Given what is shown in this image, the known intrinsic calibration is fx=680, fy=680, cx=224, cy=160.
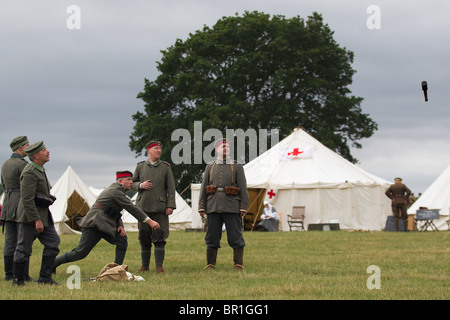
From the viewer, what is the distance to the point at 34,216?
7211 millimetres

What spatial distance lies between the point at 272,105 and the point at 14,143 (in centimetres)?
2529

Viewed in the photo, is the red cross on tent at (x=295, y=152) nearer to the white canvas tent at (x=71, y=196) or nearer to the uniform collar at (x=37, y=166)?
the white canvas tent at (x=71, y=196)

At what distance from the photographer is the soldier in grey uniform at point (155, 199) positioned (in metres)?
8.77

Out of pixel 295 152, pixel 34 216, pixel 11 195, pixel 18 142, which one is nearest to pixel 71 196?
pixel 295 152

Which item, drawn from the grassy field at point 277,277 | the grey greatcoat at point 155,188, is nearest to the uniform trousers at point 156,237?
the grey greatcoat at point 155,188

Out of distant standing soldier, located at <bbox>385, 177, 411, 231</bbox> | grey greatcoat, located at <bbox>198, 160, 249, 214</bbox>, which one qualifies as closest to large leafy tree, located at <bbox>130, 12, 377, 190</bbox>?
distant standing soldier, located at <bbox>385, 177, 411, 231</bbox>

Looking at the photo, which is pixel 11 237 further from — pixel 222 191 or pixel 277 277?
pixel 277 277

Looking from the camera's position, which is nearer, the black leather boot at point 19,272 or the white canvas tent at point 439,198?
the black leather boot at point 19,272

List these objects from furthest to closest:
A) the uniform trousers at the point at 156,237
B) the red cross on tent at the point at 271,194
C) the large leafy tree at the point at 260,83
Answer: the large leafy tree at the point at 260,83 < the red cross on tent at the point at 271,194 < the uniform trousers at the point at 156,237

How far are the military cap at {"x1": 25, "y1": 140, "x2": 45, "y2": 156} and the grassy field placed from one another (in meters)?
1.43

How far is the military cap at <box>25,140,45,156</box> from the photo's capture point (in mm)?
7406

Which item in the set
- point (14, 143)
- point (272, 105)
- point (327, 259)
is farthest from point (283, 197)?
point (14, 143)

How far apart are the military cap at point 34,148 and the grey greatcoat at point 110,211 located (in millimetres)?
1064

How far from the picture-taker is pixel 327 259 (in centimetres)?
1023
